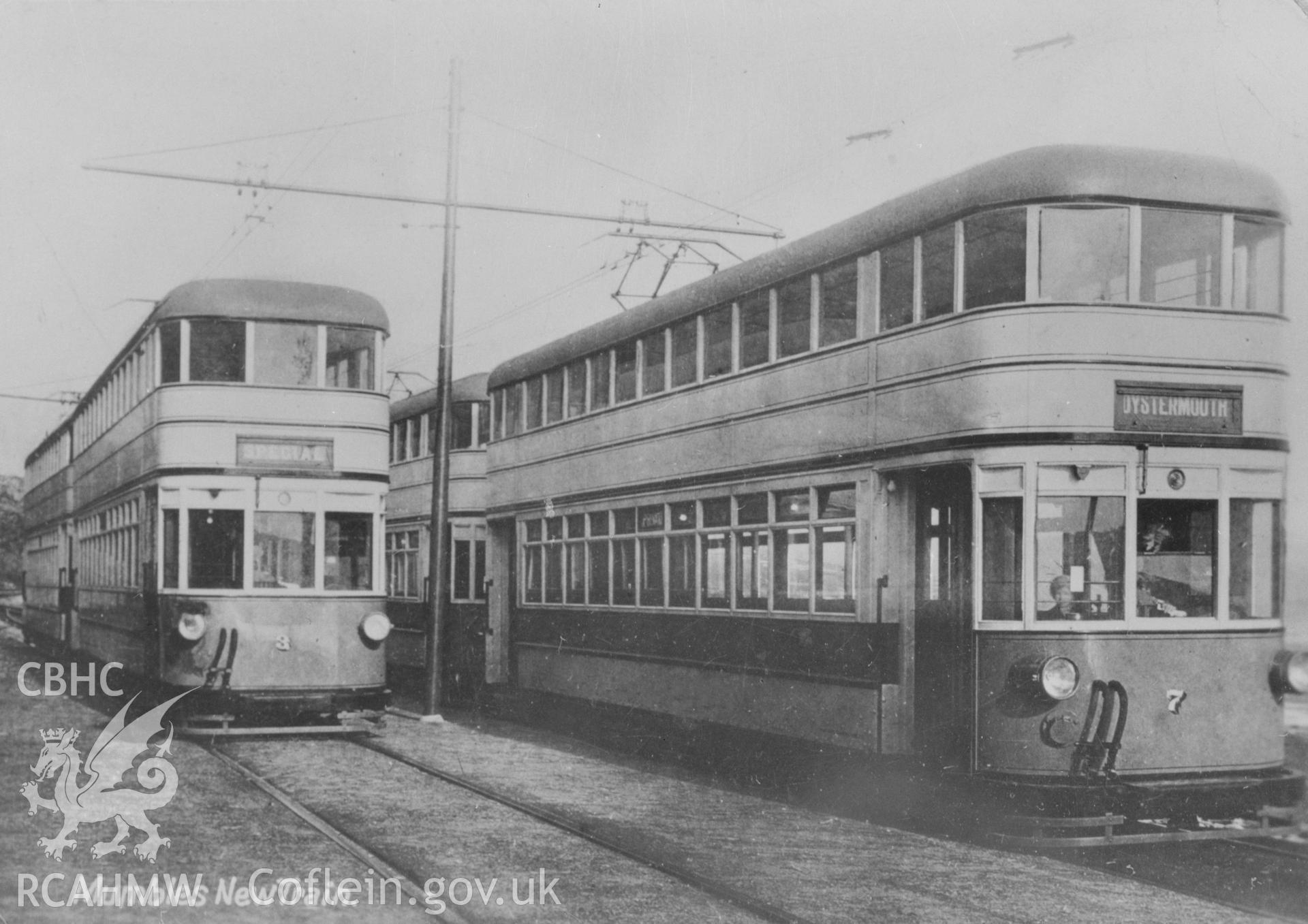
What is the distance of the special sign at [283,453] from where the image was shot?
12.8 meters

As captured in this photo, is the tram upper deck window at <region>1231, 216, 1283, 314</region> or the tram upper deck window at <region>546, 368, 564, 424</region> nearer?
the tram upper deck window at <region>1231, 216, 1283, 314</region>

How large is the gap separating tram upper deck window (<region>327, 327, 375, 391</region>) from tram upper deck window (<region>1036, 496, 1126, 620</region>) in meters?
7.28

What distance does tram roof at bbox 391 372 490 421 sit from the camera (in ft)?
67.0

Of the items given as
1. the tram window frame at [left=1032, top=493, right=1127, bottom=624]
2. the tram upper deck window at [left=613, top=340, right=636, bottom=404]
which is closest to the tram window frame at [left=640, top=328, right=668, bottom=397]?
the tram upper deck window at [left=613, top=340, right=636, bottom=404]

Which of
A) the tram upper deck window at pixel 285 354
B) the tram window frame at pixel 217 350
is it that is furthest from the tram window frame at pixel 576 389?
the tram window frame at pixel 217 350

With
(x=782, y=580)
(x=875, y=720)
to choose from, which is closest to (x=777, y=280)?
(x=782, y=580)

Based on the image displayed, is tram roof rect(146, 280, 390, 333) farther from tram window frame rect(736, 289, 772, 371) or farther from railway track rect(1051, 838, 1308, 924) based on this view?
railway track rect(1051, 838, 1308, 924)

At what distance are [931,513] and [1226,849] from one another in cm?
246

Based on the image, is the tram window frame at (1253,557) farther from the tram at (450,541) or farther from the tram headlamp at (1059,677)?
the tram at (450,541)

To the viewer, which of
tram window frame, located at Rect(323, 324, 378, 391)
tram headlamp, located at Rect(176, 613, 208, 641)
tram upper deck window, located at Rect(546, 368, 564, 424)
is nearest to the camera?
tram headlamp, located at Rect(176, 613, 208, 641)

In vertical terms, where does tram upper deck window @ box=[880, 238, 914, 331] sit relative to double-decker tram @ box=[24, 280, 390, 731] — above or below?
above

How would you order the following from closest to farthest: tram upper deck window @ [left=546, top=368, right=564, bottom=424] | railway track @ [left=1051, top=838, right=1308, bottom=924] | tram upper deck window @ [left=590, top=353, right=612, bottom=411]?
railway track @ [left=1051, top=838, right=1308, bottom=924] → tram upper deck window @ [left=590, top=353, right=612, bottom=411] → tram upper deck window @ [left=546, top=368, right=564, bottom=424]

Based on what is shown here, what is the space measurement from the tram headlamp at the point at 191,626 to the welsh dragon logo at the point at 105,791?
846 millimetres

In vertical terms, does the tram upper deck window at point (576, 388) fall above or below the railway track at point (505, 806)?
above
